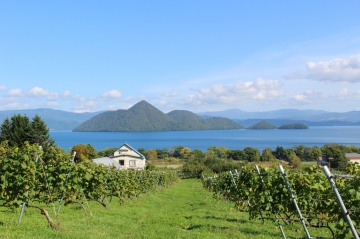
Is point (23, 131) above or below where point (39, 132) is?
above

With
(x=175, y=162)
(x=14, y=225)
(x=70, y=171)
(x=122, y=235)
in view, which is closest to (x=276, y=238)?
(x=122, y=235)

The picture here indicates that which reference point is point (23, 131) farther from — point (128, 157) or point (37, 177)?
point (37, 177)

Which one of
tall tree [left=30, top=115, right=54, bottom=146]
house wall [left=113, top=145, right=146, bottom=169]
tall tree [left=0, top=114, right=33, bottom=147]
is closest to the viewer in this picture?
tall tree [left=0, top=114, right=33, bottom=147]

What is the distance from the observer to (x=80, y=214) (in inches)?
494

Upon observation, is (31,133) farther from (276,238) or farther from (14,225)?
(276,238)

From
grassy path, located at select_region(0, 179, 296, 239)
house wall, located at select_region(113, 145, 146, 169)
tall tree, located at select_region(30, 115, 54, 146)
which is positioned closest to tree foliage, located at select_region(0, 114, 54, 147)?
tall tree, located at select_region(30, 115, 54, 146)

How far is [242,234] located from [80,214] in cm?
649

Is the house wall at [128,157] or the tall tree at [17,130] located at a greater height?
the tall tree at [17,130]

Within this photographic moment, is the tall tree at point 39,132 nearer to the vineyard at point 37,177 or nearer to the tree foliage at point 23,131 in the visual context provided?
the tree foliage at point 23,131

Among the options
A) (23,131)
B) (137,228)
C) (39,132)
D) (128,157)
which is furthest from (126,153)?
(137,228)

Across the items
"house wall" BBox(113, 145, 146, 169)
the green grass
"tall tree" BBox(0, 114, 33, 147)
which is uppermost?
"tall tree" BBox(0, 114, 33, 147)

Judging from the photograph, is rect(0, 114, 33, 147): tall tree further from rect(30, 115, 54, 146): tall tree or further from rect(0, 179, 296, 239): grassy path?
rect(0, 179, 296, 239): grassy path

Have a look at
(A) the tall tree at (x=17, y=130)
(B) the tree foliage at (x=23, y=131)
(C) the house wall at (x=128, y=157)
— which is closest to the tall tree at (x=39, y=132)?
(B) the tree foliage at (x=23, y=131)

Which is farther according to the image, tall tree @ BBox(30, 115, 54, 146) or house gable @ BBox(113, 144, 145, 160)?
house gable @ BBox(113, 144, 145, 160)
